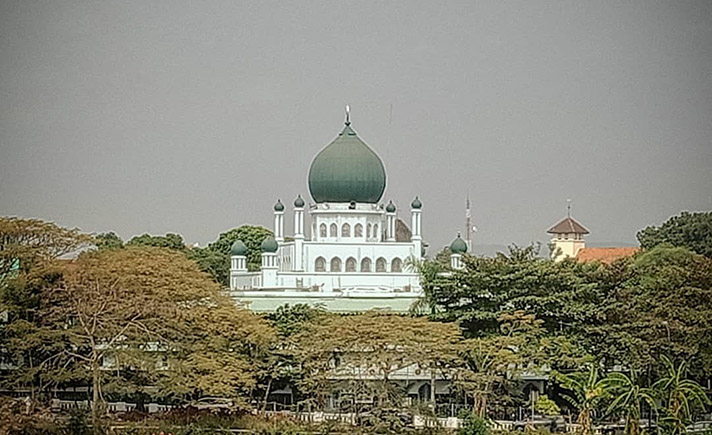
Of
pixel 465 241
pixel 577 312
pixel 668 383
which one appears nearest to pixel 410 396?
pixel 577 312

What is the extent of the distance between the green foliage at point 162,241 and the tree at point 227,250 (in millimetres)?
439

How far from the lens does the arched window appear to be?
3347cm

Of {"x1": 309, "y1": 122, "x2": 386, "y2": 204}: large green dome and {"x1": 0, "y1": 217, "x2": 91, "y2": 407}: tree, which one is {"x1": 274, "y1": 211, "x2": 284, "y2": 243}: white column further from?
{"x1": 0, "y1": 217, "x2": 91, "y2": 407}: tree

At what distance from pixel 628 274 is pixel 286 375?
5353mm

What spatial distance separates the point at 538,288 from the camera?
20.3m

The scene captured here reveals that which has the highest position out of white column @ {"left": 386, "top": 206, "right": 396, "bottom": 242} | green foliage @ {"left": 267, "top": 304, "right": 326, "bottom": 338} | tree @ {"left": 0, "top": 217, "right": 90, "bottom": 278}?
white column @ {"left": 386, "top": 206, "right": 396, "bottom": 242}

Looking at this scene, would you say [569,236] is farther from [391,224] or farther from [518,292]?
[518,292]

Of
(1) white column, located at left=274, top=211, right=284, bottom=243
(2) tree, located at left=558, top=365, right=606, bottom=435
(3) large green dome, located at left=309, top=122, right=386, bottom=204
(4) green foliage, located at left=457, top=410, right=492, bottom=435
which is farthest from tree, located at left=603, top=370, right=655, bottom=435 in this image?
(1) white column, located at left=274, top=211, right=284, bottom=243

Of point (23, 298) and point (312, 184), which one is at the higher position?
point (312, 184)

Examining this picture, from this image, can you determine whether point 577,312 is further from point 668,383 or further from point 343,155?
point 343,155

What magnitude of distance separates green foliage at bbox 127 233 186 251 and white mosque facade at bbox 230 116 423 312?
4.70 ft

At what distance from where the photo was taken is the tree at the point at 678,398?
17.0 metres

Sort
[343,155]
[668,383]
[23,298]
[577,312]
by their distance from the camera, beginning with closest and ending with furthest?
[668,383], [23,298], [577,312], [343,155]

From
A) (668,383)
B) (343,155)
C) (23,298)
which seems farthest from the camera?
(343,155)
